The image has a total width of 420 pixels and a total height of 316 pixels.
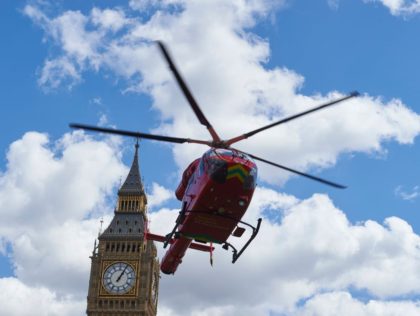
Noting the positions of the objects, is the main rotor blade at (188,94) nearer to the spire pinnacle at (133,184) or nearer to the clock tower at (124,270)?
the clock tower at (124,270)

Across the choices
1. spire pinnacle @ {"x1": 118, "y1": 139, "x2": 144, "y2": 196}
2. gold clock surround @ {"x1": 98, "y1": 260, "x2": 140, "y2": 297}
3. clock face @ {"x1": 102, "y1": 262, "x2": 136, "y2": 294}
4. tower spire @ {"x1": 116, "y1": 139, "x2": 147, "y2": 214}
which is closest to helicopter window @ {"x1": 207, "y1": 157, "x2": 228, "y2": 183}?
gold clock surround @ {"x1": 98, "y1": 260, "x2": 140, "y2": 297}

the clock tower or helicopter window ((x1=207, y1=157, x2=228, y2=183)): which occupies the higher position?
the clock tower

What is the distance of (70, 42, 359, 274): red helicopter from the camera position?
27031 mm

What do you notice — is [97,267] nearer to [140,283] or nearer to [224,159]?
[140,283]

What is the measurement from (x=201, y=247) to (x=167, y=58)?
15730 mm

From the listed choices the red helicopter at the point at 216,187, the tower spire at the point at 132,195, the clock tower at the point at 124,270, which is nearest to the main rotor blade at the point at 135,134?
the red helicopter at the point at 216,187

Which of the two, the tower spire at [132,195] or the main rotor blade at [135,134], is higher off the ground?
the tower spire at [132,195]

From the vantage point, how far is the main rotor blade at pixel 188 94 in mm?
24156

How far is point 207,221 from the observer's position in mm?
30062

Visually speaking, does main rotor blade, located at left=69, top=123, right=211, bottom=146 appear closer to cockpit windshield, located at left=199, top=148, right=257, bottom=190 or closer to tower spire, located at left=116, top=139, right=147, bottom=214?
cockpit windshield, located at left=199, top=148, right=257, bottom=190

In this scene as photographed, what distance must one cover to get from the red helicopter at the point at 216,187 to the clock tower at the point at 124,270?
81412 millimetres

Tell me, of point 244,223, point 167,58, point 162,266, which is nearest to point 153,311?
point 162,266

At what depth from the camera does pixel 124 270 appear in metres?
113

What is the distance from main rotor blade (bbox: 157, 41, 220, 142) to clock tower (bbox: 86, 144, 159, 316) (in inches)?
3374
